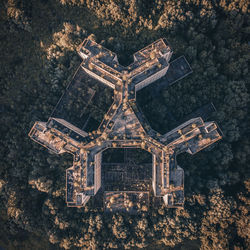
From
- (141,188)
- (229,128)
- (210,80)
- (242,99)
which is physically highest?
(210,80)

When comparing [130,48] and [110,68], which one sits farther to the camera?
[130,48]

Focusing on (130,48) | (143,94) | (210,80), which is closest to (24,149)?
(143,94)

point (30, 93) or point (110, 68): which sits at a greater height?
point (110, 68)

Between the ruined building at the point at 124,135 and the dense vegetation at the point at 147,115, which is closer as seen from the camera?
the ruined building at the point at 124,135

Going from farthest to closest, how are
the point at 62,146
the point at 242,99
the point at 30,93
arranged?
the point at 30,93 → the point at 242,99 → the point at 62,146

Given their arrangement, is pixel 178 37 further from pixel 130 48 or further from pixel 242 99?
pixel 242 99

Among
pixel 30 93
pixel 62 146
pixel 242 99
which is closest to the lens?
pixel 62 146
